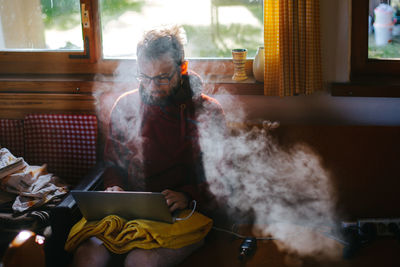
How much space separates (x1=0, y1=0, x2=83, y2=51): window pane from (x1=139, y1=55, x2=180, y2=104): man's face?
94 cm

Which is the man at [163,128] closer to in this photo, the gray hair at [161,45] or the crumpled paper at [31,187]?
the gray hair at [161,45]

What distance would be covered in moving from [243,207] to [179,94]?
0.86 meters

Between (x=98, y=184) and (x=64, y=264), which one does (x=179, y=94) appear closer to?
(x=98, y=184)

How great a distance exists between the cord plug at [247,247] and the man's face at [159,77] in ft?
2.93

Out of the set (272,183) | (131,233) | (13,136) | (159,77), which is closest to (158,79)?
(159,77)

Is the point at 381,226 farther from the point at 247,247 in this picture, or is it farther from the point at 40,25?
the point at 40,25

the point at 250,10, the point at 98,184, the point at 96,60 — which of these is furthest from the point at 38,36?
the point at 250,10

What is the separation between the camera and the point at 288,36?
2.19 metres

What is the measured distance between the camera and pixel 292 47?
86.6 inches

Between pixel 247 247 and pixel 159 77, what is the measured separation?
1009mm

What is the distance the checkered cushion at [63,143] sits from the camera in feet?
8.18

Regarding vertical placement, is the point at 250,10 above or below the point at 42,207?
above

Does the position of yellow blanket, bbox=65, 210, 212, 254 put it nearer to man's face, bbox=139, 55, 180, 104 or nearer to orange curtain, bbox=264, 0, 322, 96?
man's face, bbox=139, 55, 180, 104

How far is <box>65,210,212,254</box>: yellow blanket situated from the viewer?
5.86 ft
